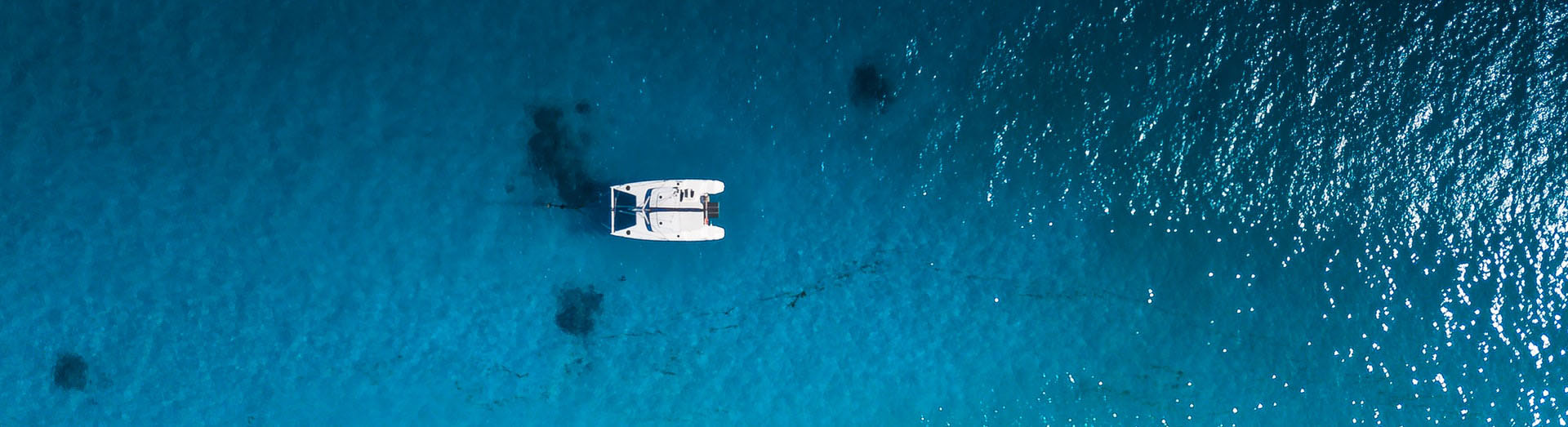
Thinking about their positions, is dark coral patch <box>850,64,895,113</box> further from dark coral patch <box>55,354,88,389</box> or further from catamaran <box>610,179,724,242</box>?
dark coral patch <box>55,354,88,389</box>

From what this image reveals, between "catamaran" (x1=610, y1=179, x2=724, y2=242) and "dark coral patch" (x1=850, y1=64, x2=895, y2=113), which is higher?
"dark coral patch" (x1=850, y1=64, x2=895, y2=113)

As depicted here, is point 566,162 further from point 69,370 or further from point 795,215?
point 69,370

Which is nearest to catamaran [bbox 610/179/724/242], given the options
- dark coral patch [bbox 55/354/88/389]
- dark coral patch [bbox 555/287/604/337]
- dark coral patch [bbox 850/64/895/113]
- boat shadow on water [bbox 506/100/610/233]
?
boat shadow on water [bbox 506/100/610/233]

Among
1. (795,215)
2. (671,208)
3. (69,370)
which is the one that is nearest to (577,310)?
(671,208)

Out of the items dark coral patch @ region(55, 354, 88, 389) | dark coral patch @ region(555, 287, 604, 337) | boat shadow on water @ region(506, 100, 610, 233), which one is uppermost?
boat shadow on water @ region(506, 100, 610, 233)

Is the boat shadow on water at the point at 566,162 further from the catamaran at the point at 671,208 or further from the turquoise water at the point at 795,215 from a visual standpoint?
the catamaran at the point at 671,208

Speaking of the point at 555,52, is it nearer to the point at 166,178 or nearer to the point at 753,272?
the point at 753,272

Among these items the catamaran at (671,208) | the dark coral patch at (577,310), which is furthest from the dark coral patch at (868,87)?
the dark coral patch at (577,310)
